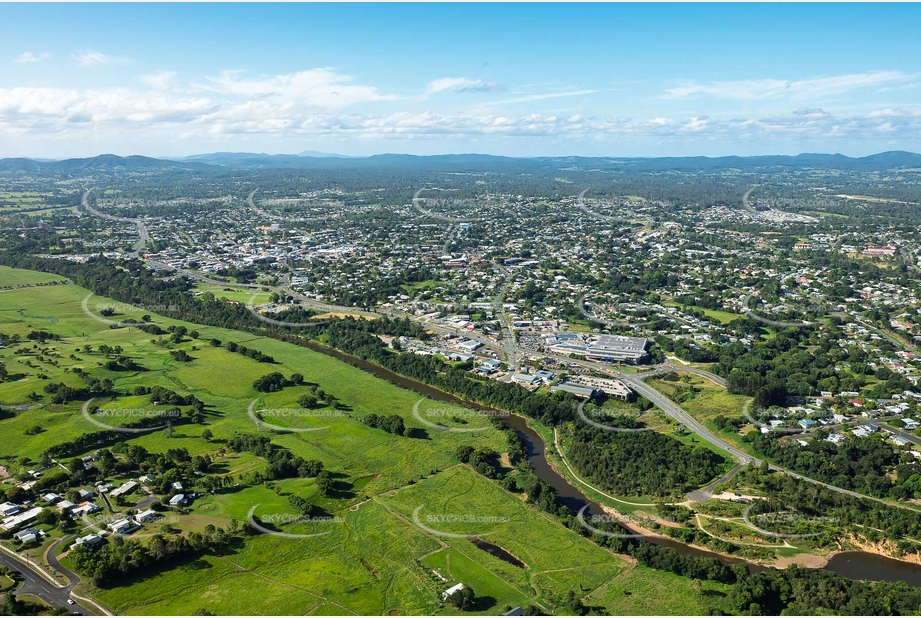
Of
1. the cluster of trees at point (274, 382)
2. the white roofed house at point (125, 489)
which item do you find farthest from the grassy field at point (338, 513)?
the white roofed house at point (125, 489)

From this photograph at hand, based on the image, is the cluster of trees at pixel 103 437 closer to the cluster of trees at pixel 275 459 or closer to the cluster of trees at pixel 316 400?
the cluster of trees at pixel 275 459

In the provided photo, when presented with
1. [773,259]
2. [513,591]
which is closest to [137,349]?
[513,591]

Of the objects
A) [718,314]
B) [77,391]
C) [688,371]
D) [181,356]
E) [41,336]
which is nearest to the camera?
[77,391]

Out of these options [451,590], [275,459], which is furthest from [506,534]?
[275,459]

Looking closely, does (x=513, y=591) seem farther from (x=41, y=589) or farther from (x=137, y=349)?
(x=137, y=349)

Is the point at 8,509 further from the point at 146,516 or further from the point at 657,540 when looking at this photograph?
the point at 657,540

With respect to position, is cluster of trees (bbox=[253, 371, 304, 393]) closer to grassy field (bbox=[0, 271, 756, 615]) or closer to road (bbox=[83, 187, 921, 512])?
grassy field (bbox=[0, 271, 756, 615])
